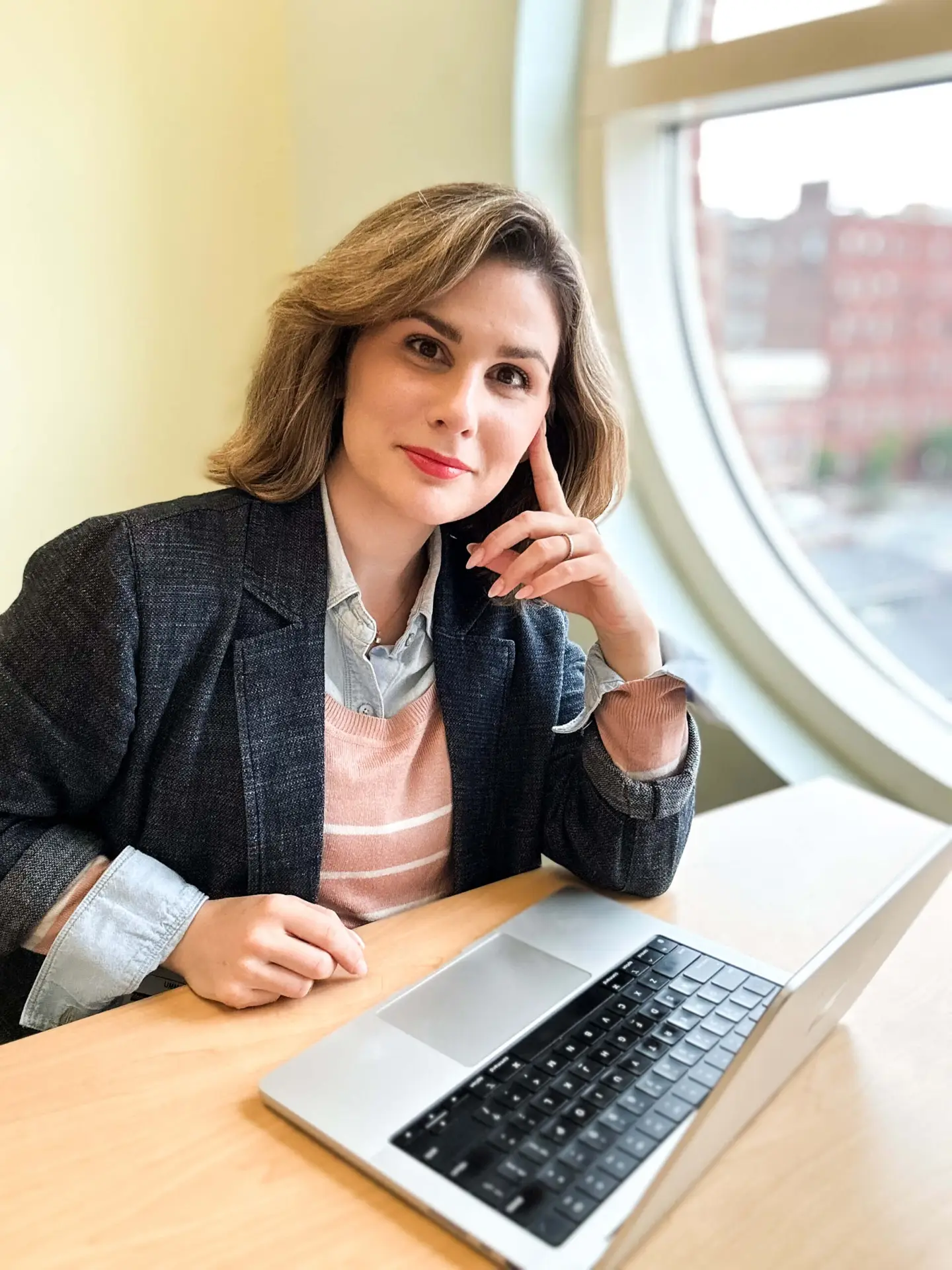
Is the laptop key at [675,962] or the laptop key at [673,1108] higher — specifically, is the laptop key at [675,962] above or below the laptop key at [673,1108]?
above

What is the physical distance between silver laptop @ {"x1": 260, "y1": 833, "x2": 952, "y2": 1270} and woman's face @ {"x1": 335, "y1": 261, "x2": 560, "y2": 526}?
431 mm

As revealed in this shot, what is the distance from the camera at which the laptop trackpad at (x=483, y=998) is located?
85 cm

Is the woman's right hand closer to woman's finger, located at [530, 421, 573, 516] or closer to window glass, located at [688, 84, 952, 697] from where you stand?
woman's finger, located at [530, 421, 573, 516]

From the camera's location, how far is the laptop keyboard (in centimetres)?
70

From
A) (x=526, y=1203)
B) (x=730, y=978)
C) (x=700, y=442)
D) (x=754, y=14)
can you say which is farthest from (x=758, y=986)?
(x=754, y=14)

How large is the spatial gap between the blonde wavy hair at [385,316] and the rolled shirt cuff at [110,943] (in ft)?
1.29

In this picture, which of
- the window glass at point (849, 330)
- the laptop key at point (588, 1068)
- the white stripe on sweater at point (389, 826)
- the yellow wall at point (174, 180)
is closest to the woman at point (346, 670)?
the white stripe on sweater at point (389, 826)

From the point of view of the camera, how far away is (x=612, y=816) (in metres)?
1.14

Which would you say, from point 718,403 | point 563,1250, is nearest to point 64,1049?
point 563,1250

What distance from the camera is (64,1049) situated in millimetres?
824

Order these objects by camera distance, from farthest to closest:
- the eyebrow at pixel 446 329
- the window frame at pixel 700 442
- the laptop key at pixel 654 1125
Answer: the window frame at pixel 700 442
the eyebrow at pixel 446 329
the laptop key at pixel 654 1125

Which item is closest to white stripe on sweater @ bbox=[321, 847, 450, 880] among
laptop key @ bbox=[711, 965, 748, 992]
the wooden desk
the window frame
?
the wooden desk

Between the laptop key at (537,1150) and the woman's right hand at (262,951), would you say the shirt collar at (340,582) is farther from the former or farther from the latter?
the laptop key at (537,1150)

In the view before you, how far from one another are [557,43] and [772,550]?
36.6 inches
